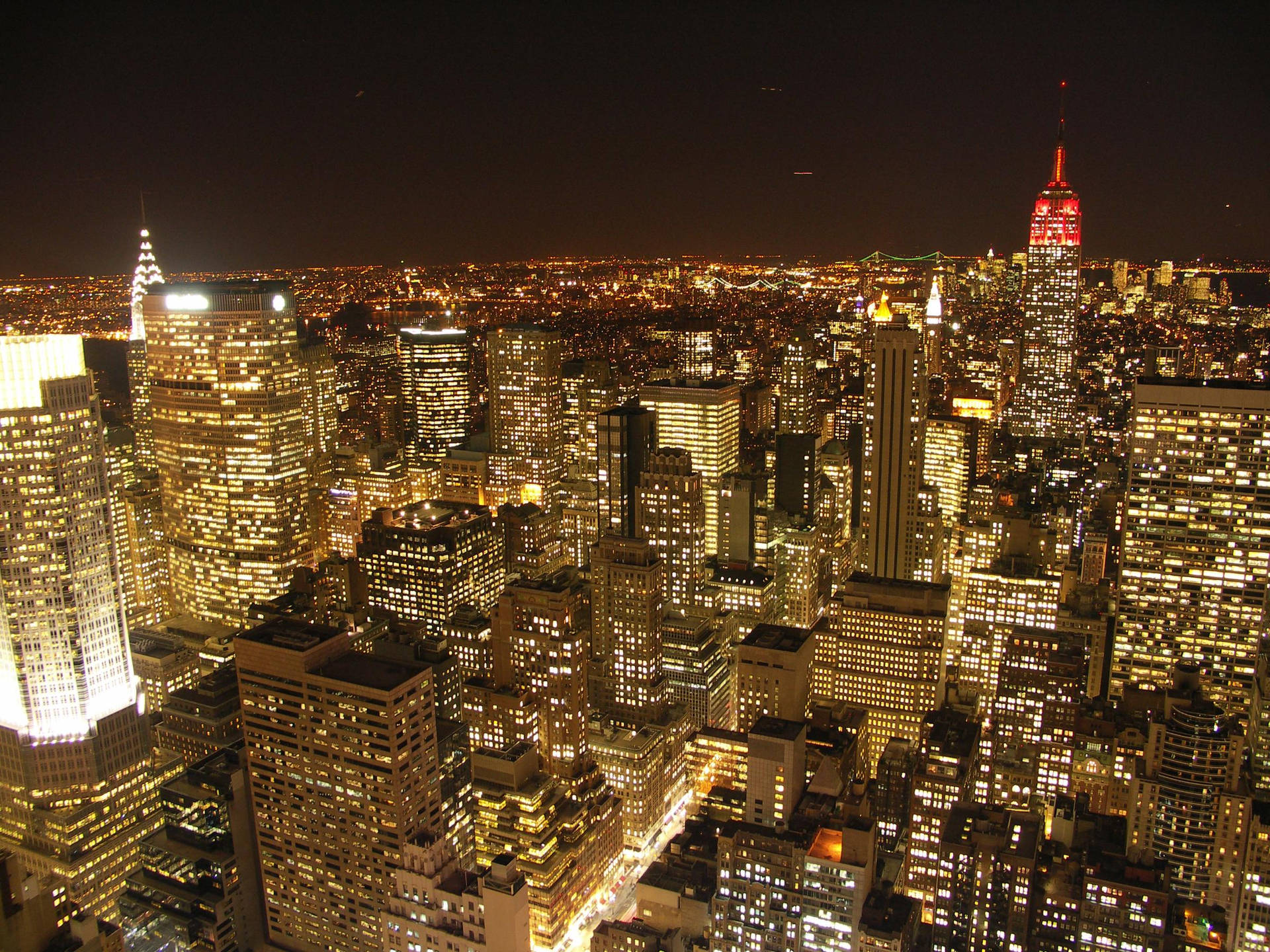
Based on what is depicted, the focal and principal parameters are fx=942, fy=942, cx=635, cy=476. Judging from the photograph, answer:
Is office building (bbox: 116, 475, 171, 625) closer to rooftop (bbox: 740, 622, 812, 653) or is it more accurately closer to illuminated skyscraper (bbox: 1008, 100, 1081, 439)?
rooftop (bbox: 740, 622, 812, 653)

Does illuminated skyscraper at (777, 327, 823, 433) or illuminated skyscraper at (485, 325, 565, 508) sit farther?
illuminated skyscraper at (777, 327, 823, 433)

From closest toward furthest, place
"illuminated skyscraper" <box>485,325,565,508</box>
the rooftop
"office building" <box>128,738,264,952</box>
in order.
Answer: "office building" <box>128,738,264,952</box>, the rooftop, "illuminated skyscraper" <box>485,325,565,508</box>

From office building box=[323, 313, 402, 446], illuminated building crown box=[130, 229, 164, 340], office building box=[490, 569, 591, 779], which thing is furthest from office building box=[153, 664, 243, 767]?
office building box=[323, 313, 402, 446]

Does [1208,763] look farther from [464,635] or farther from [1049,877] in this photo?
[464,635]

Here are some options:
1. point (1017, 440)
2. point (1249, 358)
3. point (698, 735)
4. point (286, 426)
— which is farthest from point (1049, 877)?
point (1017, 440)

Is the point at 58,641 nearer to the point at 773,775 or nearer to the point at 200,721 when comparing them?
the point at 200,721
